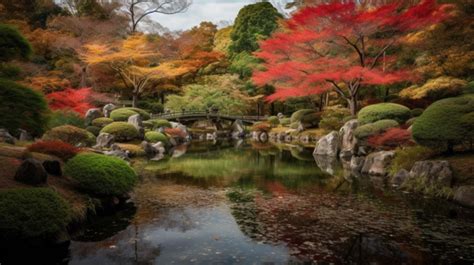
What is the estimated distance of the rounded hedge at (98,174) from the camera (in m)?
9.12

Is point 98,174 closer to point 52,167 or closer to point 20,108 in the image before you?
point 52,167

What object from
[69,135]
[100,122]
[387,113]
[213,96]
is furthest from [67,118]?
[213,96]

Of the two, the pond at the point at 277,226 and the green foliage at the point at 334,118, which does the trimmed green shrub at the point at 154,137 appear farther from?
the pond at the point at 277,226

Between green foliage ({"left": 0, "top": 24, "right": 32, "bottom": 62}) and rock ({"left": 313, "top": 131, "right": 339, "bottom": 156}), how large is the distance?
666 inches

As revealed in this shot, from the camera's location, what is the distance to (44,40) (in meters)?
31.5

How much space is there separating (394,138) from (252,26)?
3161 cm

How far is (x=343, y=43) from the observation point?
25547 millimetres

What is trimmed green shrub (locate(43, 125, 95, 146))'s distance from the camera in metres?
17.2

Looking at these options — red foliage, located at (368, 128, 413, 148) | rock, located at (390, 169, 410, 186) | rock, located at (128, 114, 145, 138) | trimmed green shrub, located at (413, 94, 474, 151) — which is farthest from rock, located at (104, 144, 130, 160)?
trimmed green shrub, located at (413, 94, 474, 151)

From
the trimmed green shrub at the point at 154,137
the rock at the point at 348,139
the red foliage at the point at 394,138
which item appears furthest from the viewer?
the trimmed green shrub at the point at 154,137

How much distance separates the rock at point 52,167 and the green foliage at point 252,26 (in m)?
36.5

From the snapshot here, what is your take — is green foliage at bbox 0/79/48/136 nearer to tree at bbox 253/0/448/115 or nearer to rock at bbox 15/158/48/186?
rock at bbox 15/158/48/186

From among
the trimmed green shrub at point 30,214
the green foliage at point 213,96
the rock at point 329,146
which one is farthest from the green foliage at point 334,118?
the trimmed green shrub at point 30,214

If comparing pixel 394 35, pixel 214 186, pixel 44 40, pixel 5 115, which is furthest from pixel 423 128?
pixel 44 40
